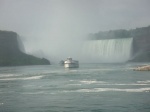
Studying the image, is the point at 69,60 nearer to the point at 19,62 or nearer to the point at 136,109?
the point at 19,62

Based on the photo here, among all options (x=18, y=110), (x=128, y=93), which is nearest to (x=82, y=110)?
(x=18, y=110)

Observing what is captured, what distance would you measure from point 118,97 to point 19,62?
15249 centimetres

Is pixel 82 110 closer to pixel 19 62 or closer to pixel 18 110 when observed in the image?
pixel 18 110

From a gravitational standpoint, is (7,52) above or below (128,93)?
above

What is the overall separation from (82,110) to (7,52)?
6345 inches

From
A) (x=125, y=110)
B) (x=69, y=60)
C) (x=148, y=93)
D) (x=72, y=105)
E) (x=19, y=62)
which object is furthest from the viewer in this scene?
(x=19, y=62)

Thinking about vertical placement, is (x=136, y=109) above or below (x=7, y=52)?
below

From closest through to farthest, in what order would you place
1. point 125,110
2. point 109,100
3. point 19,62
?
1. point 125,110
2. point 109,100
3. point 19,62

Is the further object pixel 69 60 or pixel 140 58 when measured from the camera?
pixel 140 58

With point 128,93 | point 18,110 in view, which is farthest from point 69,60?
point 18,110

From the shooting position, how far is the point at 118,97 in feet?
88.5

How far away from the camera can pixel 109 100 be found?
→ 2544 centimetres

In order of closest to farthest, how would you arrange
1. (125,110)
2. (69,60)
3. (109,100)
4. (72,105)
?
(125,110) → (72,105) → (109,100) → (69,60)

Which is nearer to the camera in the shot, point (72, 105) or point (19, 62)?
point (72, 105)
